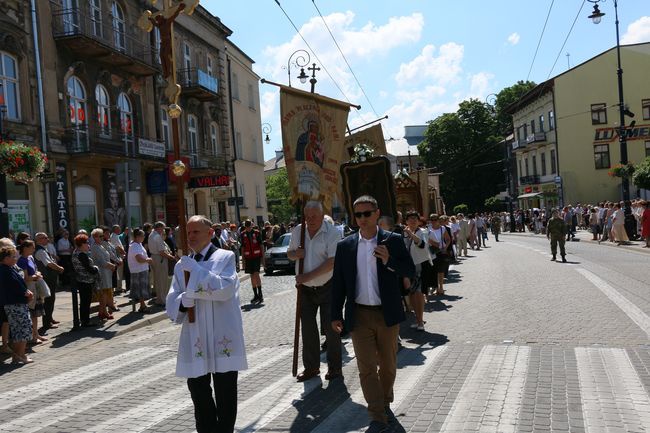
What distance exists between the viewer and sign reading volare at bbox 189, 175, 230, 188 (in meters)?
29.2

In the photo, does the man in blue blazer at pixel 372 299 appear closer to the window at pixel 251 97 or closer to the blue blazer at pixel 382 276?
the blue blazer at pixel 382 276

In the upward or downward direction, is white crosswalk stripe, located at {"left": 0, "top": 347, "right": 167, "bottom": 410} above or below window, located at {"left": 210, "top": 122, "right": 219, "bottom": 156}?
below

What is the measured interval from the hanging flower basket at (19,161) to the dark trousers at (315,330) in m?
7.49

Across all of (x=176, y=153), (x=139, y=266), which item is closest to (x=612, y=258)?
(x=139, y=266)

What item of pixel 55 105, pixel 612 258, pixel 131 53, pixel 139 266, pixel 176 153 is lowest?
pixel 612 258

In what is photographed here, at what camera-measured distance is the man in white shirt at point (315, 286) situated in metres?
6.69

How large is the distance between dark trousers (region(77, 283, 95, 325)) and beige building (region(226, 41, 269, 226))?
25031 millimetres

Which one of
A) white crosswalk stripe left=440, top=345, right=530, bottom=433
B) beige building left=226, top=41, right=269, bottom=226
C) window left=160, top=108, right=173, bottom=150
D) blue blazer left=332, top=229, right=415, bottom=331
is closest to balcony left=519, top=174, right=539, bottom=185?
beige building left=226, top=41, right=269, bottom=226

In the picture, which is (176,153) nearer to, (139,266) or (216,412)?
(216,412)

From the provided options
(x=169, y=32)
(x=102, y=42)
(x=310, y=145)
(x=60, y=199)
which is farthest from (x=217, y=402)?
(x=102, y=42)

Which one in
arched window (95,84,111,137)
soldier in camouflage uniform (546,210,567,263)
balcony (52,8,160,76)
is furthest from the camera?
arched window (95,84,111,137)

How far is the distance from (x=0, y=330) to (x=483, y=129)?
68801 mm

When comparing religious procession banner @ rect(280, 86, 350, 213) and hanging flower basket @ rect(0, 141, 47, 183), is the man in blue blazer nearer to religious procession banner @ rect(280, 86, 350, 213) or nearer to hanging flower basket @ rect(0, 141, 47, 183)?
religious procession banner @ rect(280, 86, 350, 213)

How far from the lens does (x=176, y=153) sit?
5.25 m
